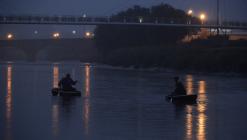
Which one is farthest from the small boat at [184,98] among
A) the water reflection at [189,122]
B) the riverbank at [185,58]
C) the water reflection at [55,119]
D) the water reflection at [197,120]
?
the riverbank at [185,58]

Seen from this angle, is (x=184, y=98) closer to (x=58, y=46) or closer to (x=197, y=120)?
(x=197, y=120)

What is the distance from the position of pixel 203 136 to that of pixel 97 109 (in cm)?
985

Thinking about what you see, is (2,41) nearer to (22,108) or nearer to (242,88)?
(242,88)

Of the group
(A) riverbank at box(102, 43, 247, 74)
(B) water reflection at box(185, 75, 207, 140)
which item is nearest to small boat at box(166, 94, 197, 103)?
(B) water reflection at box(185, 75, 207, 140)

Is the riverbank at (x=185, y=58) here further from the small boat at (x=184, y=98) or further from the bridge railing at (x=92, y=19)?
the small boat at (x=184, y=98)

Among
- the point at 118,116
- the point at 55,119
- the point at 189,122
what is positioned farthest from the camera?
the point at 118,116

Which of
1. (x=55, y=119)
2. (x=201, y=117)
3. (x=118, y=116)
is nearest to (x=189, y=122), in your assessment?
(x=201, y=117)

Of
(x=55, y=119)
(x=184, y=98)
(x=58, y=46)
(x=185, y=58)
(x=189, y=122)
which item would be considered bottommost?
(x=189, y=122)

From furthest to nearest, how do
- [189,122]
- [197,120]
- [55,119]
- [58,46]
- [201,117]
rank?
1. [58,46]
2. [201,117]
3. [197,120]
4. [55,119]
5. [189,122]

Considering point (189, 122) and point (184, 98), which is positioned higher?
point (184, 98)

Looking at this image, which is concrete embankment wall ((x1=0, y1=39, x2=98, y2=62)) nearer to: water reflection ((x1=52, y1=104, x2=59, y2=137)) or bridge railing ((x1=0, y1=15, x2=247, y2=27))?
bridge railing ((x1=0, y1=15, x2=247, y2=27))

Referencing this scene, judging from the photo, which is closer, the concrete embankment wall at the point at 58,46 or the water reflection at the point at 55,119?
the water reflection at the point at 55,119

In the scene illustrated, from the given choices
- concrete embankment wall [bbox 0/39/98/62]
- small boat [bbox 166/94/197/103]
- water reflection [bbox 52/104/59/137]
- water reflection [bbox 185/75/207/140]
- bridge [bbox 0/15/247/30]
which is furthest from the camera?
concrete embankment wall [bbox 0/39/98/62]

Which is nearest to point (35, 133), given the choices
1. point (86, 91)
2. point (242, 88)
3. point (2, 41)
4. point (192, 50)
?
point (86, 91)
